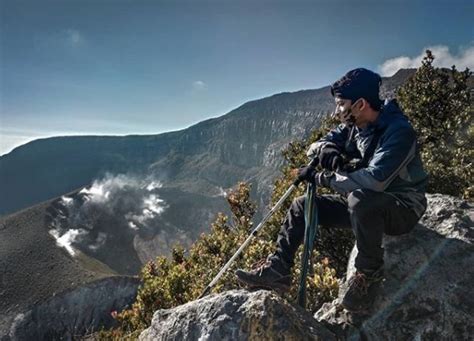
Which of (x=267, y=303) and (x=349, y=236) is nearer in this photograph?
(x=267, y=303)

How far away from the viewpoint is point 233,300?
611cm

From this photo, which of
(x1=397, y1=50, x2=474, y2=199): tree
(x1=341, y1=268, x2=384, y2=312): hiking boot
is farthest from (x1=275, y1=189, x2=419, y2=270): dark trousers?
(x1=397, y1=50, x2=474, y2=199): tree

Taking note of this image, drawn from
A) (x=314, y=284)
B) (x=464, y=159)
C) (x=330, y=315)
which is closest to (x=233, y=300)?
(x=330, y=315)

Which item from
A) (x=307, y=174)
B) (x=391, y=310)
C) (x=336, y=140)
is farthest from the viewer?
(x=336, y=140)

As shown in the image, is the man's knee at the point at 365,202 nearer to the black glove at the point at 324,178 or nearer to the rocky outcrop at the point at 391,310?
the black glove at the point at 324,178

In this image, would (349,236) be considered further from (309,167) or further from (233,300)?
(233,300)

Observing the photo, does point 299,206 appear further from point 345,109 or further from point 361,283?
point 345,109

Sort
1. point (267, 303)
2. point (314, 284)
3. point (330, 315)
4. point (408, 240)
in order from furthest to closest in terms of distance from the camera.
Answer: point (314, 284) < point (408, 240) < point (330, 315) < point (267, 303)

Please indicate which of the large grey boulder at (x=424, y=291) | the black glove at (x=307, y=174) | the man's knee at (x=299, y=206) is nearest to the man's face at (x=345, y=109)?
the black glove at (x=307, y=174)

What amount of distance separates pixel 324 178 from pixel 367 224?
1139mm

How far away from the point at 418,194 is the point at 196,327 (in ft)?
14.4

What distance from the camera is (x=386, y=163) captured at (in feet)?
20.6

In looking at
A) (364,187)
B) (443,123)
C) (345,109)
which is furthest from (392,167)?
(443,123)

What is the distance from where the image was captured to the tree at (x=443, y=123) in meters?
14.9
